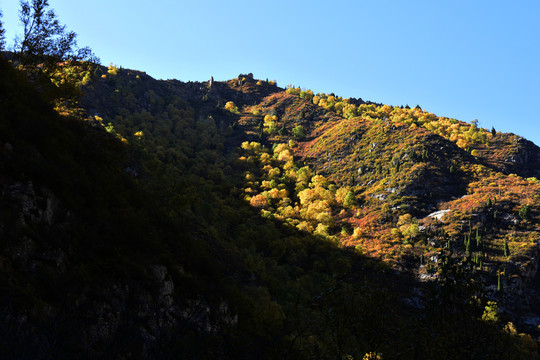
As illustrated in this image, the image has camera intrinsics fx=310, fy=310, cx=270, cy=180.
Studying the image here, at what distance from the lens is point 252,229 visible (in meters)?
74.3

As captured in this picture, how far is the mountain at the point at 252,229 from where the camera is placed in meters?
11.3

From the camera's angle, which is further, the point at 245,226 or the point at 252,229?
the point at 245,226

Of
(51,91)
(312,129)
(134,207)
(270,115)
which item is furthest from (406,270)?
(270,115)

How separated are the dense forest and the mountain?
0.14 metres

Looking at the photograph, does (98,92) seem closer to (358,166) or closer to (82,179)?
(358,166)

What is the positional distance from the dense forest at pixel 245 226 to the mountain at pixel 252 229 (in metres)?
0.14

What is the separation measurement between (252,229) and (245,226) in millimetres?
2238

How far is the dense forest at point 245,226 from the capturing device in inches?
447

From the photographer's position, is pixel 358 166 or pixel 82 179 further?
pixel 358 166

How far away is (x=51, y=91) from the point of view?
28.8m

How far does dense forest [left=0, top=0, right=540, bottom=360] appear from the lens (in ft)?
37.3

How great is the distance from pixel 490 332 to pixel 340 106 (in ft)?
626

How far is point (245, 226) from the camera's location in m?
75.6

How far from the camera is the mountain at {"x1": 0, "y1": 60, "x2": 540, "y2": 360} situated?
11312 millimetres
